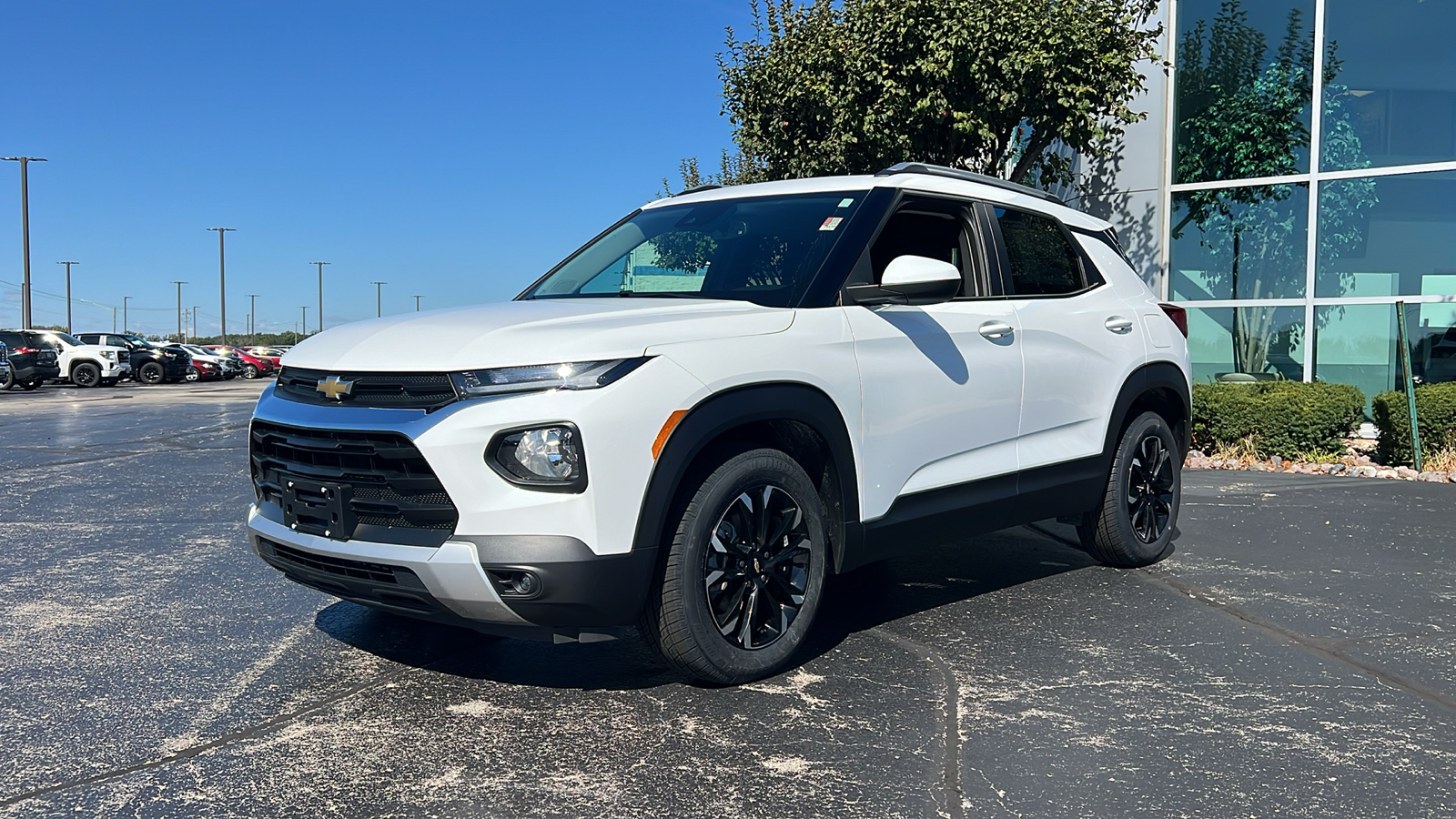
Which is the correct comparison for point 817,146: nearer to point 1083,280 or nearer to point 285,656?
point 1083,280

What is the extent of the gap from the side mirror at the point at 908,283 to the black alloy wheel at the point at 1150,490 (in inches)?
82.6

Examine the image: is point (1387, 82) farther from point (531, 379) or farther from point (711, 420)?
point (531, 379)

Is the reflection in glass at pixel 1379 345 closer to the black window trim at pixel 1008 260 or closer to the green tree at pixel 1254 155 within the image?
the green tree at pixel 1254 155

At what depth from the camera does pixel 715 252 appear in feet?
16.0

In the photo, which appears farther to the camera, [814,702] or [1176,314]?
[1176,314]

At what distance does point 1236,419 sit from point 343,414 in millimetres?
9438

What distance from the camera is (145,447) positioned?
1312 centimetres

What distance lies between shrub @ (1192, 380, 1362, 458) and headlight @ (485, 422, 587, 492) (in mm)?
8788

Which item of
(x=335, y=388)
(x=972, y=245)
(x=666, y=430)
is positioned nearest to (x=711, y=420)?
(x=666, y=430)

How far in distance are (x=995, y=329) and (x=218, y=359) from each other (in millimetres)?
43023

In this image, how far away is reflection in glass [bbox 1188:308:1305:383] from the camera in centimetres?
1330

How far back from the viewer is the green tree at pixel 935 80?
36.1 ft

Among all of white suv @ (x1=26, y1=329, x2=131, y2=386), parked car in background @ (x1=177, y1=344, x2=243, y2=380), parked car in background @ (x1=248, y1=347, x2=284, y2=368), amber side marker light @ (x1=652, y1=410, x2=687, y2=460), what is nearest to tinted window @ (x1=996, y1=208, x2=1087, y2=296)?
amber side marker light @ (x1=652, y1=410, x2=687, y2=460)

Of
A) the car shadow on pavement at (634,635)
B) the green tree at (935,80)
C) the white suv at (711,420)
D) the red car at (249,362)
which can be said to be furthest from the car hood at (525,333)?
the red car at (249,362)
